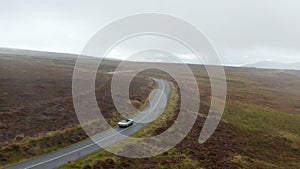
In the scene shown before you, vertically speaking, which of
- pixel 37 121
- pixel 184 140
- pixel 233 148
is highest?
pixel 37 121

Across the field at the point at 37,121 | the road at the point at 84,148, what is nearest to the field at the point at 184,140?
the field at the point at 37,121

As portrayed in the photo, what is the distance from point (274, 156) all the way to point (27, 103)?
4298cm

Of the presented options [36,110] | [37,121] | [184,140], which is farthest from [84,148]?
[36,110]

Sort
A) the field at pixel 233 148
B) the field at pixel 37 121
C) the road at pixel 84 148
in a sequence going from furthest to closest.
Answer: the field at pixel 37 121, the field at pixel 233 148, the road at pixel 84 148

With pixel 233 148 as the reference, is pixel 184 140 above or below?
above

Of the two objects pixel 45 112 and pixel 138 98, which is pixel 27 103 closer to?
pixel 45 112

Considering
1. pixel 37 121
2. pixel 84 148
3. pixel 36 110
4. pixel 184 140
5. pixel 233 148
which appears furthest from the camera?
pixel 36 110

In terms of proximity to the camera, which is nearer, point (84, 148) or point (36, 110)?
point (84, 148)

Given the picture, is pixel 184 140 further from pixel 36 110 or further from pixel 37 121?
pixel 36 110

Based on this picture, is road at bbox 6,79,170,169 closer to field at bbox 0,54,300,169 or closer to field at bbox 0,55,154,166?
field at bbox 0,54,300,169

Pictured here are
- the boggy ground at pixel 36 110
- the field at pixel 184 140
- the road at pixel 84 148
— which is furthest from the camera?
the boggy ground at pixel 36 110

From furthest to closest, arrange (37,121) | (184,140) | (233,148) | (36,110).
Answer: (36,110)
(37,121)
(184,140)
(233,148)

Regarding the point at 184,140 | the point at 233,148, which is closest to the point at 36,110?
the point at 184,140

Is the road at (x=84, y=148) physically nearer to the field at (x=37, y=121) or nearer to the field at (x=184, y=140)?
the field at (x=184, y=140)
